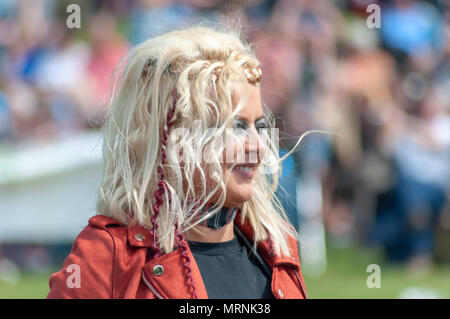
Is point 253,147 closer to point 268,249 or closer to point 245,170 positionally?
point 245,170

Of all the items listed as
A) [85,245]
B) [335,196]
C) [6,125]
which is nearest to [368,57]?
[335,196]

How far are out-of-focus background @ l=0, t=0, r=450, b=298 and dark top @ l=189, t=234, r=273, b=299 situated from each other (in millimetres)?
3907

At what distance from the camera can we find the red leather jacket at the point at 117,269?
5.50 feet

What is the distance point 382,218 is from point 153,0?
10.6 ft

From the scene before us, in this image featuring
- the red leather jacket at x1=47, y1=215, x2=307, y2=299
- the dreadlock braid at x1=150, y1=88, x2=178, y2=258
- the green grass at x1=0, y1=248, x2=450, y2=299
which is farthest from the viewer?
the green grass at x1=0, y1=248, x2=450, y2=299

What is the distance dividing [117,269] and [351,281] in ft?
13.6

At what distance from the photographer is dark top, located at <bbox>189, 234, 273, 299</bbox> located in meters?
1.82

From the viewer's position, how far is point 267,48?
6.57 meters

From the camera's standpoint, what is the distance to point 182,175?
1.86m

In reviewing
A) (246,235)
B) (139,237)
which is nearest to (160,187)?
(139,237)

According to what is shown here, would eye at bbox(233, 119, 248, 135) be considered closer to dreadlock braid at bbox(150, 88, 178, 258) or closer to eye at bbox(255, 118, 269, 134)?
eye at bbox(255, 118, 269, 134)

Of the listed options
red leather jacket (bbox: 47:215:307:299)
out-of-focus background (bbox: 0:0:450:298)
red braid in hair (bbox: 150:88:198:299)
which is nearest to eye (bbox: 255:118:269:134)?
red braid in hair (bbox: 150:88:198:299)

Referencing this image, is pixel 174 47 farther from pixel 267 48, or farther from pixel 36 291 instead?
pixel 267 48

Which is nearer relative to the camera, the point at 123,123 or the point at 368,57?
the point at 123,123
